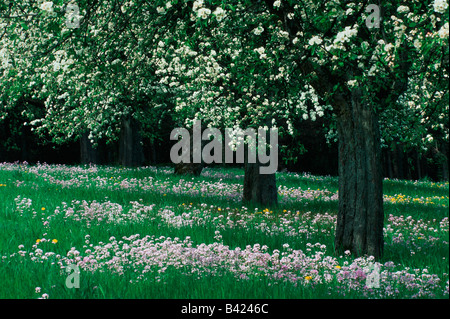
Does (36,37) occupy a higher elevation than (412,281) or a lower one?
higher

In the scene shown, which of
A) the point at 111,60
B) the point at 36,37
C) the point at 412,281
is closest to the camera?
the point at 412,281

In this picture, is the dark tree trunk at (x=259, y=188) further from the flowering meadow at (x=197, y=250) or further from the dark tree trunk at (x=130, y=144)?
the dark tree trunk at (x=130, y=144)

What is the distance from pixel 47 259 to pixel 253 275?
2.94m

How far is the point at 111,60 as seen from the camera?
1084 cm

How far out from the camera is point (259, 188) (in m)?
15.0

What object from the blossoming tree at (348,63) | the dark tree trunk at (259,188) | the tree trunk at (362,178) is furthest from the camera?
the dark tree trunk at (259,188)

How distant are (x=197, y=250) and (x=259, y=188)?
25.2 ft

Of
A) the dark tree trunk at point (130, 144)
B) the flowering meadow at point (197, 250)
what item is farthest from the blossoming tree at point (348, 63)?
the dark tree trunk at point (130, 144)

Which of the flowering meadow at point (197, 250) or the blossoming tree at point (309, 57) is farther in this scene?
the blossoming tree at point (309, 57)

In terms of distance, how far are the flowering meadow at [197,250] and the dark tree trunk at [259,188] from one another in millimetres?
488

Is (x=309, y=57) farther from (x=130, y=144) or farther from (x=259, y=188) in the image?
(x=130, y=144)

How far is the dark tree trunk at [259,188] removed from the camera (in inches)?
592
